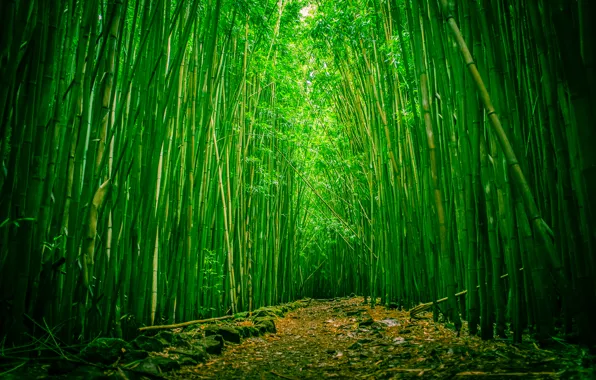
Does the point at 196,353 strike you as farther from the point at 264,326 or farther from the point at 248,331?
the point at 264,326

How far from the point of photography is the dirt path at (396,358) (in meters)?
0.90

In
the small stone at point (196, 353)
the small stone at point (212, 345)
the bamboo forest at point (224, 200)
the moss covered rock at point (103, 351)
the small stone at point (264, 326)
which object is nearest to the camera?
the bamboo forest at point (224, 200)

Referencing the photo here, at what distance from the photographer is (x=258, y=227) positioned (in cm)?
370

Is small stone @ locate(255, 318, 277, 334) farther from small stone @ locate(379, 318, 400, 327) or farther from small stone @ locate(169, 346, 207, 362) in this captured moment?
small stone @ locate(169, 346, 207, 362)

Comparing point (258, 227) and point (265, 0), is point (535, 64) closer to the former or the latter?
point (265, 0)

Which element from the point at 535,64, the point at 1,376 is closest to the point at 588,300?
the point at 535,64

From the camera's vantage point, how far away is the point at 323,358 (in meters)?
1.52

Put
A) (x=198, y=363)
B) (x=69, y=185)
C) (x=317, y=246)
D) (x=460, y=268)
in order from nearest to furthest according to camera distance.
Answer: (x=69, y=185) → (x=198, y=363) → (x=460, y=268) → (x=317, y=246)

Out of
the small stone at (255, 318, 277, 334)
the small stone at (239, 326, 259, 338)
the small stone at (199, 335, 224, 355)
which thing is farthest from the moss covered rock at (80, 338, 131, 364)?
the small stone at (255, 318, 277, 334)

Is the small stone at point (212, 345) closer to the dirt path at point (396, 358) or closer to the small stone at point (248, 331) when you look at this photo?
the dirt path at point (396, 358)

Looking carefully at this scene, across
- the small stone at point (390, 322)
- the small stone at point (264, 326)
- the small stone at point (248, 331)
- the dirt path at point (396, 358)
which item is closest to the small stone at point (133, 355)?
the dirt path at point (396, 358)

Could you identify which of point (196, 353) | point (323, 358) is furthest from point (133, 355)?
point (323, 358)

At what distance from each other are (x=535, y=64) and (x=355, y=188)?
370 centimetres

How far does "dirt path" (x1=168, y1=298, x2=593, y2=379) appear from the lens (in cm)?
90
